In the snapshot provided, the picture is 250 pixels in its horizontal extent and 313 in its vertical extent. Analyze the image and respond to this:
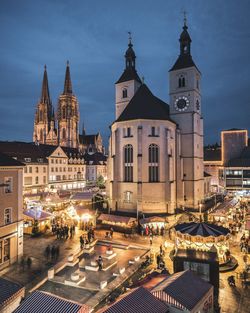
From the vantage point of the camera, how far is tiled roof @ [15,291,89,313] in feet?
33.1

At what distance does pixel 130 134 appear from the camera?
4169 cm

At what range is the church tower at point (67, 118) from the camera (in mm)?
120375

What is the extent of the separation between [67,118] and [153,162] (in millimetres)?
88384

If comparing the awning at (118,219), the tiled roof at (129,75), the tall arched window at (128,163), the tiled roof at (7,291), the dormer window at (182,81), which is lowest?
the awning at (118,219)

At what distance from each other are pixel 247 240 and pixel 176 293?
20.0 metres

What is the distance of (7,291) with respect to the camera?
12.3 m

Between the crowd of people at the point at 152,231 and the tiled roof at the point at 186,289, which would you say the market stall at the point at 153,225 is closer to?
the crowd of people at the point at 152,231

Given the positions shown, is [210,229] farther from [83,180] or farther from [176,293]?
[83,180]

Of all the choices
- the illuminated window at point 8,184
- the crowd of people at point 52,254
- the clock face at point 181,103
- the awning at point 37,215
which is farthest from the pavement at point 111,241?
the clock face at point 181,103

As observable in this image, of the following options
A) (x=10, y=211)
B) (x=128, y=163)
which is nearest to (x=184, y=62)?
(x=128, y=163)

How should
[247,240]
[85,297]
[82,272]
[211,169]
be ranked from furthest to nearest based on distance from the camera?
[211,169] < [247,240] < [82,272] < [85,297]

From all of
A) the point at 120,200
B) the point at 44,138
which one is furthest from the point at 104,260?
the point at 44,138

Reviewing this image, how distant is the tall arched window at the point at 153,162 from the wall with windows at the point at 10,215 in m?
21.3

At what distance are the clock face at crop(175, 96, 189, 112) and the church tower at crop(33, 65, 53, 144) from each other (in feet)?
298
